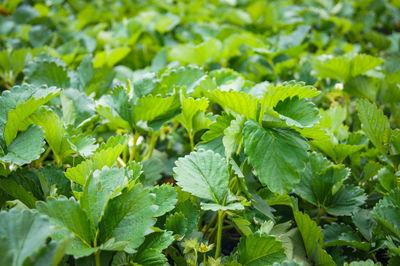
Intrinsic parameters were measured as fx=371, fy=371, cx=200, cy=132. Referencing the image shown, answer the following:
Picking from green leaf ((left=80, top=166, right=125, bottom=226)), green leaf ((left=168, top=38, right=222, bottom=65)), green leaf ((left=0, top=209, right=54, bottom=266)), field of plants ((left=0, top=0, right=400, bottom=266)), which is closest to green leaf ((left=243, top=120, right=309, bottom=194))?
field of plants ((left=0, top=0, right=400, bottom=266))

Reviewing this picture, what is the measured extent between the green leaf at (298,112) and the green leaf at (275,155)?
1.1 inches

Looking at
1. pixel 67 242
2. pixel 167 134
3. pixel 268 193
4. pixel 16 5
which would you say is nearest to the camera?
pixel 67 242

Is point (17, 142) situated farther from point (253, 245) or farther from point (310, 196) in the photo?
point (310, 196)

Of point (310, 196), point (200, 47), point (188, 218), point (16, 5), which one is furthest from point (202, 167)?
point (16, 5)

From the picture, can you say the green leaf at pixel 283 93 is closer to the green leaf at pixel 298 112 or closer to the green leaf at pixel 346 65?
the green leaf at pixel 298 112

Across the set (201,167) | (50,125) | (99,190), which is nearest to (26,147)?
(50,125)

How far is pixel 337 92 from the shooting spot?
1.09 meters

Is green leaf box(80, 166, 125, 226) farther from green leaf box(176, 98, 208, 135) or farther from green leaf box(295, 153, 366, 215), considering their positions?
green leaf box(295, 153, 366, 215)

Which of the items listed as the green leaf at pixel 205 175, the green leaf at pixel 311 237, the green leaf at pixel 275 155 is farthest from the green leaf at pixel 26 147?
the green leaf at pixel 311 237

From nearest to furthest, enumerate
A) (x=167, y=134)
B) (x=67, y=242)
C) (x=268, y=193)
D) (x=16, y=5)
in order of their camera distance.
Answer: (x=67, y=242), (x=268, y=193), (x=167, y=134), (x=16, y=5)

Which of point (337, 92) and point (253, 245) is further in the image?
point (337, 92)

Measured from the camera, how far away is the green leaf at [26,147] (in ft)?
2.02

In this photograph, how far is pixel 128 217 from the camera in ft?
1.73

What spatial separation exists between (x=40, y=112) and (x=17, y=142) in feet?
0.22
